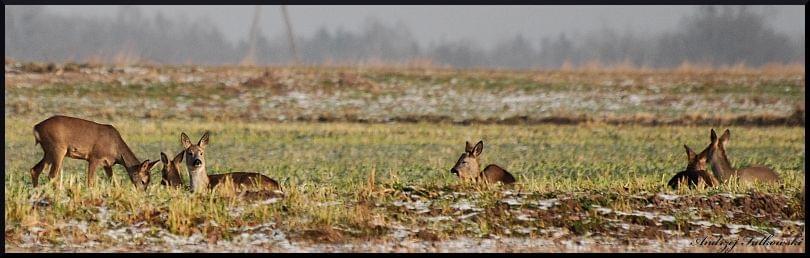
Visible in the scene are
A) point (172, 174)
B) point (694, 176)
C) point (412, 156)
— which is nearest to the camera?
point (172, 174)

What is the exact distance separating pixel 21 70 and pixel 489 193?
Result: 1610 inches

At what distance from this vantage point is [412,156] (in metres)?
30.0

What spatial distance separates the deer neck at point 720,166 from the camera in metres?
19.7

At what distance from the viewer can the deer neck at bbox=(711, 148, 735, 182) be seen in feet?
64.5

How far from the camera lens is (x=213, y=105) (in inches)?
1911

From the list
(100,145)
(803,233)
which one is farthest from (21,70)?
(803,233)

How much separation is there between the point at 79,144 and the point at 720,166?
921 centimetres

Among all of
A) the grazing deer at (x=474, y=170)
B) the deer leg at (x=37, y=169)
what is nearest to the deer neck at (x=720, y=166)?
the grazing deer at (x=474, y=170)

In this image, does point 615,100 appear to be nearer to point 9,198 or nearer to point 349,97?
point 349,97

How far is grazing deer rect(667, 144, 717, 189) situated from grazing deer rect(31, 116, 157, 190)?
294 inches

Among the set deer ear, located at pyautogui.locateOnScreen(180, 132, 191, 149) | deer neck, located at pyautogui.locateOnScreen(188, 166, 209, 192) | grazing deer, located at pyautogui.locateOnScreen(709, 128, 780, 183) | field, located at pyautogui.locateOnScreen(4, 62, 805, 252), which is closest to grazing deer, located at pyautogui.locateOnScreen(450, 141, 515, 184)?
field, located at pyautogui.locateOnScreen(4, 62, 805, 252)

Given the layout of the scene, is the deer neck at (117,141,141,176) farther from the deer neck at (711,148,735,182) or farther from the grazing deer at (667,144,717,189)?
the deer neck at (711,148,735,182)

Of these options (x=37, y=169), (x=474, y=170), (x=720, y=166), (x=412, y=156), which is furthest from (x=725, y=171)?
(x=412, y=156)

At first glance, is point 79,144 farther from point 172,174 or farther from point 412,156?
point 412,156
